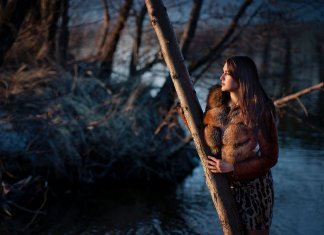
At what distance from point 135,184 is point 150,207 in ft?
4.65

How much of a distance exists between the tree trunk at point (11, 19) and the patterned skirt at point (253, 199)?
5330 mm

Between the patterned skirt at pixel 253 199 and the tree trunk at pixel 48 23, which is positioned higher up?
the tree trunk at pixel 48 23

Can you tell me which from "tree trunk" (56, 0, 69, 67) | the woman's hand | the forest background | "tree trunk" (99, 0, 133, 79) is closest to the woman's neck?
the woman's hand

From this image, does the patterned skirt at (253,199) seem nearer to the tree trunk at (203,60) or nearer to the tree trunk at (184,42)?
the tree trunk at (203,60)

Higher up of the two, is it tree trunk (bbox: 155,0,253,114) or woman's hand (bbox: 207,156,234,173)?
tree trunk (bbox: 155,0,253,114)

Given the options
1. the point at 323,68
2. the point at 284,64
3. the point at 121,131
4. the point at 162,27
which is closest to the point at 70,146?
the point at 121,131

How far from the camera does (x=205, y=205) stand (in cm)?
878

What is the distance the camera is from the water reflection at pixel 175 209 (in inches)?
301

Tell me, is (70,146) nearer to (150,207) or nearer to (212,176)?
(150,207)

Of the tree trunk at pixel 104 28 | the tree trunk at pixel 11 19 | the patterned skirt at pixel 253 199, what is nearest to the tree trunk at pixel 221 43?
the tree trunk at pixel 104 28

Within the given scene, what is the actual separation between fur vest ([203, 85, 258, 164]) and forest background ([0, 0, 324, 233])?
16.6 ft

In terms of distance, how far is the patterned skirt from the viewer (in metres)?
3.42

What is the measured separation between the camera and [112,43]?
39.8ft

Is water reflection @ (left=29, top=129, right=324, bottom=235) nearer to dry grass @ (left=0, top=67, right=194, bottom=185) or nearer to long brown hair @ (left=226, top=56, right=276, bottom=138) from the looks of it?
dry grass @ (left=0, top=67, right=194, bottom=185)
